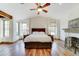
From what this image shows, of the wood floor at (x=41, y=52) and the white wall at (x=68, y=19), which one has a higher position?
the white wall at (x=68, y=19)

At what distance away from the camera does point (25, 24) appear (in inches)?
157

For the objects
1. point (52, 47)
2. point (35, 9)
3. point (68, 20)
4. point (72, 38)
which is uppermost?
point (35, 9)

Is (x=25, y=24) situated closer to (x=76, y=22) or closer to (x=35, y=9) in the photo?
(x=35, y=9)

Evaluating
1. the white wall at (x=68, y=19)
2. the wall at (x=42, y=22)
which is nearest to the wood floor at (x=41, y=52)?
the white wall at (x=68, y=19)

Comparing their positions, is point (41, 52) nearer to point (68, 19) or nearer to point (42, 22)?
point (42, 22)

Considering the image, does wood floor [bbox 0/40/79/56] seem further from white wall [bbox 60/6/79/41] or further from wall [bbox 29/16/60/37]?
wall [bbox 29/16/60/37]

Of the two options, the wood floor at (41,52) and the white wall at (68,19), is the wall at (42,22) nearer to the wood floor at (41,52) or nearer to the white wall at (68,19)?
the white wall at (68,19)

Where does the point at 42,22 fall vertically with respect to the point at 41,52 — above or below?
above

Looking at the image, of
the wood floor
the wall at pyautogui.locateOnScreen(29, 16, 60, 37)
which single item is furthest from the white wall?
the wood floor

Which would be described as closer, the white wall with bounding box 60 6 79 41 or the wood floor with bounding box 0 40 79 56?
the white wall with bounding box 60 6 79 41

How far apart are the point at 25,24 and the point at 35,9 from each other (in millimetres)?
746

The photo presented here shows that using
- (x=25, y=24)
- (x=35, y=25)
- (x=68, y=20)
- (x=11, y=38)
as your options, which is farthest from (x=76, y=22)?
(x=11, y=38)

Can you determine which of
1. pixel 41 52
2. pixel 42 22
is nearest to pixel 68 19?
pixel 42 22

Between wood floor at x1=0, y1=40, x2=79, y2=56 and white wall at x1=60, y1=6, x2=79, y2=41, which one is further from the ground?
white wall at x1=60, y1=6, x2=79, y2=41
